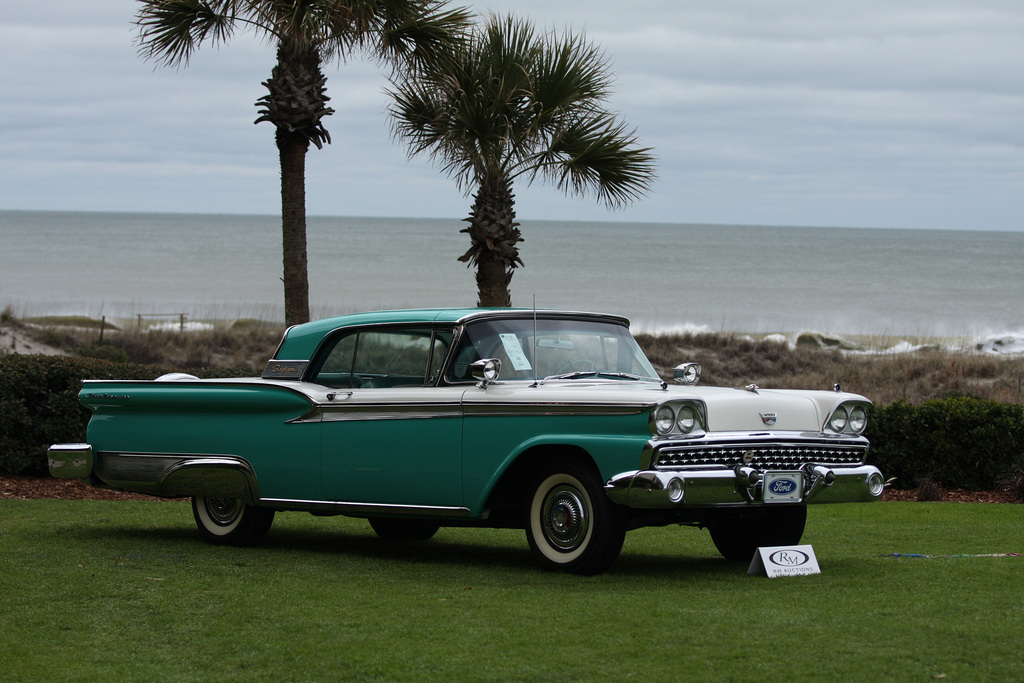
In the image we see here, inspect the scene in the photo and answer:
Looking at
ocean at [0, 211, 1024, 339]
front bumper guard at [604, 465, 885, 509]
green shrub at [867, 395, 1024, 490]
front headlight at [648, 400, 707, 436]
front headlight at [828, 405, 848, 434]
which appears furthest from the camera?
ocean at [0, 211, 1024, 339]

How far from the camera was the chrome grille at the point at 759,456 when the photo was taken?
22.1 feet

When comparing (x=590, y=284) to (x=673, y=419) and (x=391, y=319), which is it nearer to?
(x=391, y=319)

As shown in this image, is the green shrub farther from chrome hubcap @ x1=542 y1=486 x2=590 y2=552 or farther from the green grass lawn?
chrome hubcap @ x1=542 y1=486 x2=590 y2=552

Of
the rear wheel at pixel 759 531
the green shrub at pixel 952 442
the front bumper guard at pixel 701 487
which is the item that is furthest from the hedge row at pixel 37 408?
the green shrub at pixel 952 442

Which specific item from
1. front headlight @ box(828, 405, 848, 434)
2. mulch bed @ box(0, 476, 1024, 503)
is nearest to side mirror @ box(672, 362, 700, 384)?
front headlight @ box(828, 405, 848, 434)

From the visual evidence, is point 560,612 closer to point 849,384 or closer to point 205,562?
point 205,562

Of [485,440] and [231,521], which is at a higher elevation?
[485,440]

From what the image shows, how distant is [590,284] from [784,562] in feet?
182

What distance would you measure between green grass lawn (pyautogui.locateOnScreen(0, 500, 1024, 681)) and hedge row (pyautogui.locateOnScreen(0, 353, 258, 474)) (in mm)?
4139

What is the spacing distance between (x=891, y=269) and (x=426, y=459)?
259ft

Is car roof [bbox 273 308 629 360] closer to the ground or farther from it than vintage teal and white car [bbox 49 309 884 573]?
farther from it

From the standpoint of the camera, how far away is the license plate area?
6.85 meters

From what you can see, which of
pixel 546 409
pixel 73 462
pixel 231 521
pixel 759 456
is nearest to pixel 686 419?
pixel 759 456

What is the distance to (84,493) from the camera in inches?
501
